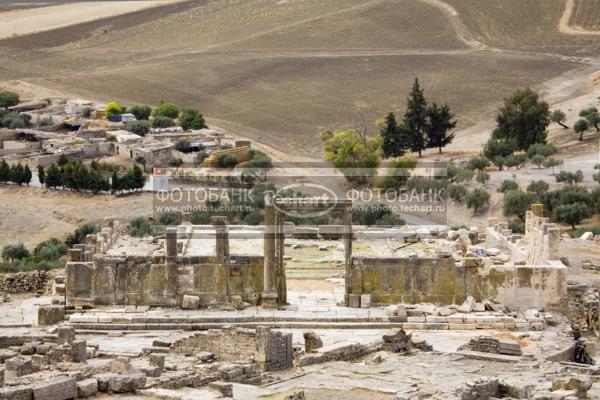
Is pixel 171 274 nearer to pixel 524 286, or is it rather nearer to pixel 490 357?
pixel 524 286

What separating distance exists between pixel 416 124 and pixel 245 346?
5643 centimetres

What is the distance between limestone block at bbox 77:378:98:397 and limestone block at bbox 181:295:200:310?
12.1 m

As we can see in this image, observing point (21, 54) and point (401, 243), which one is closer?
point (401, 243)

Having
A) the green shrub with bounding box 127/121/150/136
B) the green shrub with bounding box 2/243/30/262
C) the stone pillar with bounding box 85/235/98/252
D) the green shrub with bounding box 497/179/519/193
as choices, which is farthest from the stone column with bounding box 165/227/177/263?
the green shrub with bounding box 127/121/150/136

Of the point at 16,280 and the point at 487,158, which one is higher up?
the point at 487,158

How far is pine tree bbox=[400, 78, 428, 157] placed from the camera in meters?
90.2

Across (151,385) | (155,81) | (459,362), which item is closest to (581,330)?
(459,362)

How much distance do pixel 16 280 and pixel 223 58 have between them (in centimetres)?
8667

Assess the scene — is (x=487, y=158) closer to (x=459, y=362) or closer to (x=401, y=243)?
(x=401, y=243)

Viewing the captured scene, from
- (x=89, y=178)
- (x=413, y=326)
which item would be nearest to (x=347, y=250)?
(x=413, y=326)

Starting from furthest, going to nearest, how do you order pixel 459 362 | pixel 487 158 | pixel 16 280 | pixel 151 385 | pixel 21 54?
pixel 21 54, pixel 487 158, pixel 16 280, pixel 459 362, pixel 151 385

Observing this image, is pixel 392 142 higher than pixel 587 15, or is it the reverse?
pixel 587 15

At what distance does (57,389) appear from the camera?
28672mm

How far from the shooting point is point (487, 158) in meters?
Answer: 84.2
